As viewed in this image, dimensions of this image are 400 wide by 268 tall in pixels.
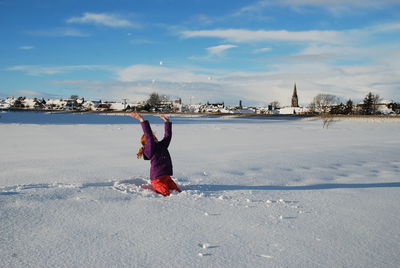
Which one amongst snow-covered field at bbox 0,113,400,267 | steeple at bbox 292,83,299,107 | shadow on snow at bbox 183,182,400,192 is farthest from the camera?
steeple at bbox 292,83,299,107

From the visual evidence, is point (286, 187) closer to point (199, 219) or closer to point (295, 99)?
point (199, 219)

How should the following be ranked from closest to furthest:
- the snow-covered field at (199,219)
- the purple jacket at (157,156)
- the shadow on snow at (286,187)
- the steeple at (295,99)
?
the snow-covered field at (199,219) → the purple jacket at (157,156) → the shadow on snow at (286,187) → the steeple at (295,99)

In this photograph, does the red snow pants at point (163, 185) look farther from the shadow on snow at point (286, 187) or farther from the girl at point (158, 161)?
the shadow on snow at point (286, 187)

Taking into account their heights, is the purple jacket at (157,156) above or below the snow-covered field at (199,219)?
above

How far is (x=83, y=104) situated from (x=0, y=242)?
160m

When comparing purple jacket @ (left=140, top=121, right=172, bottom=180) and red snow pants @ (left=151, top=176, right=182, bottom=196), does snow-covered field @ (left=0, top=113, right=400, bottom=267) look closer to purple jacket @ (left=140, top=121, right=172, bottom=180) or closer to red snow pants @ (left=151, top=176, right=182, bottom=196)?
red snow pants @ (left=151, top=176, right=182, bottom=196)

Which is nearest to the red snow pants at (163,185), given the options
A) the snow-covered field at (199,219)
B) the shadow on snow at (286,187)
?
the snow-covered field at (199,219)

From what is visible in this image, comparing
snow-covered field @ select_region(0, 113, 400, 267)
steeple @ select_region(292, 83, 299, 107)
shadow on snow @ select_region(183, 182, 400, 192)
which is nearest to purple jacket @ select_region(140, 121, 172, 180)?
snow-covered field @ select_region(0, 113, 400, 267)

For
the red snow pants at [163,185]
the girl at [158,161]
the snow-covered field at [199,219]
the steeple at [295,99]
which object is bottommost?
the snow-covered field at [199,219]

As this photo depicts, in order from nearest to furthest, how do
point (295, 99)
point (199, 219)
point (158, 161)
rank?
point (199, 219) → point (158, 161) → point (295, 99)

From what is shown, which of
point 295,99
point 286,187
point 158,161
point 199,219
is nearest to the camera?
point 199,219

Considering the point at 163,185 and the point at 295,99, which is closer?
the point at 163,185

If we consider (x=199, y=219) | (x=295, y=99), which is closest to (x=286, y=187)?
(x=199, y=219)

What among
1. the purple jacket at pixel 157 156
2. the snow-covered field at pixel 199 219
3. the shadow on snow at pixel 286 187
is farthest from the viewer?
the shadow on snow at pixel 286 187
